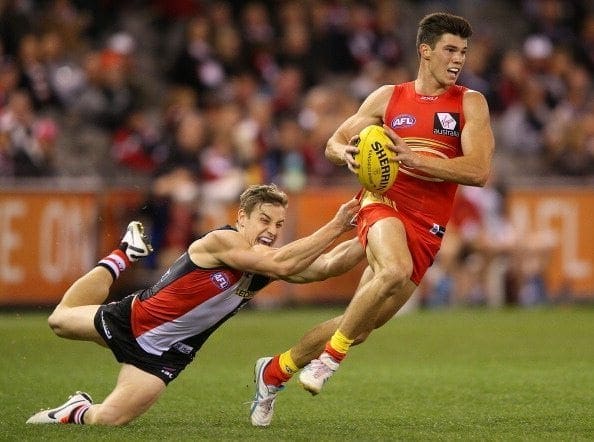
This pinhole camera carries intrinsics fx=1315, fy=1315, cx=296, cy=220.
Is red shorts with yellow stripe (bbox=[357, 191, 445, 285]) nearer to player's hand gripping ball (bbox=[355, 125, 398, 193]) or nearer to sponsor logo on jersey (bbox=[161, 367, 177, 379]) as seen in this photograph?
player's hand gripping ball (bbox=[355, 125, 398, 193])

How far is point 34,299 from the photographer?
52.5 feet

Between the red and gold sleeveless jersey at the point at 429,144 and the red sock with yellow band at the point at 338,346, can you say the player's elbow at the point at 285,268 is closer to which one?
the red sock with yellow band at the point at 338,346

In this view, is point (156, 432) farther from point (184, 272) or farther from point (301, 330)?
point (301, 330)

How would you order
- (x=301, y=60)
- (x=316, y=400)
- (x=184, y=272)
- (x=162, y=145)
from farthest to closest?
(x=301, y=60)
(x=162, y=145)
(x=316, y=400)
(x=184, y=272)

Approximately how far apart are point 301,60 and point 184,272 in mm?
11846

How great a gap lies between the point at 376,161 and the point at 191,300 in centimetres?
140

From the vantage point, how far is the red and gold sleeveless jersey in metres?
8.40

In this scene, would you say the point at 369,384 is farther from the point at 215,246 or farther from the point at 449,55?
the point at 449,55

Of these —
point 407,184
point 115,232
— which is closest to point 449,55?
point 407,184

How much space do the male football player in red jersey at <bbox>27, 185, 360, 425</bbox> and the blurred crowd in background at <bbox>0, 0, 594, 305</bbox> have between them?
27.1 feet

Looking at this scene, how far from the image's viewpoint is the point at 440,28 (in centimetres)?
851

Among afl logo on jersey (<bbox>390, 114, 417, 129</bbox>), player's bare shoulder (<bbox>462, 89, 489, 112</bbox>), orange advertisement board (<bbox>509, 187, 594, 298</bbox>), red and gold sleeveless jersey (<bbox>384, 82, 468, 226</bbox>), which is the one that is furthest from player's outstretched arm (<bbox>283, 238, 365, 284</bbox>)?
orange advertisement board (<bbox>509, 187, 594, 298</bbox>)

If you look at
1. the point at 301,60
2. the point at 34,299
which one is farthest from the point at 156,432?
the point at 301,60

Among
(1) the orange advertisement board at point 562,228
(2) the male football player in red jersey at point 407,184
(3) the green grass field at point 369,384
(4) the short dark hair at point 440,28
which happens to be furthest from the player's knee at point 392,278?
(1) the orange advertisement board at point 562,228
